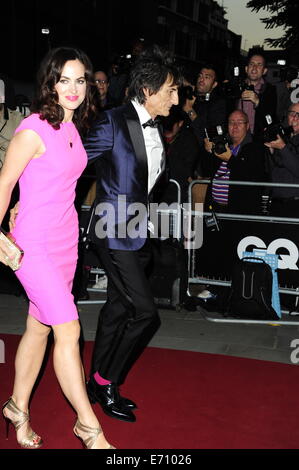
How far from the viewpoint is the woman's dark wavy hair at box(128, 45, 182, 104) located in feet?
11.1

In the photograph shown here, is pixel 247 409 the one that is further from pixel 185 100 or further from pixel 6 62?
pixel 6 62

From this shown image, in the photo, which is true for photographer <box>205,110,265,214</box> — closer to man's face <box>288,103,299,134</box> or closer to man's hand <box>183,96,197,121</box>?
man's face <box>288,103,299,134</box>

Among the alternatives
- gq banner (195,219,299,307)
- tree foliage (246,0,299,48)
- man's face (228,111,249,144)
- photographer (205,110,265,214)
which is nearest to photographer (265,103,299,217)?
photographer (205,110,265,214)

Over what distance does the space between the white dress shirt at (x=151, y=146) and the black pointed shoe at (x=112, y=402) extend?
1202 mm

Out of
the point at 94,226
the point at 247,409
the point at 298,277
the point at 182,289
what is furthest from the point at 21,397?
the point at 298,277

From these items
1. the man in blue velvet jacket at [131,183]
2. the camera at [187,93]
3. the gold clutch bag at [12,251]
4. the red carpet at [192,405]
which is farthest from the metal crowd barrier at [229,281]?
the gold clutch bag at [12,251]

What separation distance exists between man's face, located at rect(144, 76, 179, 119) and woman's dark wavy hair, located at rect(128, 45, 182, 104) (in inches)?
0.7

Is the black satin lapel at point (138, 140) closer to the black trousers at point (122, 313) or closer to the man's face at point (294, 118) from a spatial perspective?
the black trousers at point (122, 313)

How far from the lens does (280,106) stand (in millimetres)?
7570

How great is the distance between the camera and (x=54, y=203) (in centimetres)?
284

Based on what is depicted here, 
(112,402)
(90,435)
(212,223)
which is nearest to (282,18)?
(212,223)

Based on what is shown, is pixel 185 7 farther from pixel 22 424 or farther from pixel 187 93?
pixel 22 424

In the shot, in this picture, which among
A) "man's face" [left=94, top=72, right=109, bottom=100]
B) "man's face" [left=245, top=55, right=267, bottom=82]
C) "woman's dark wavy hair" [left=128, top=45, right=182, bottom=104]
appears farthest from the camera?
"man's face" [left=94, top=72, right=109, bottom=100]
